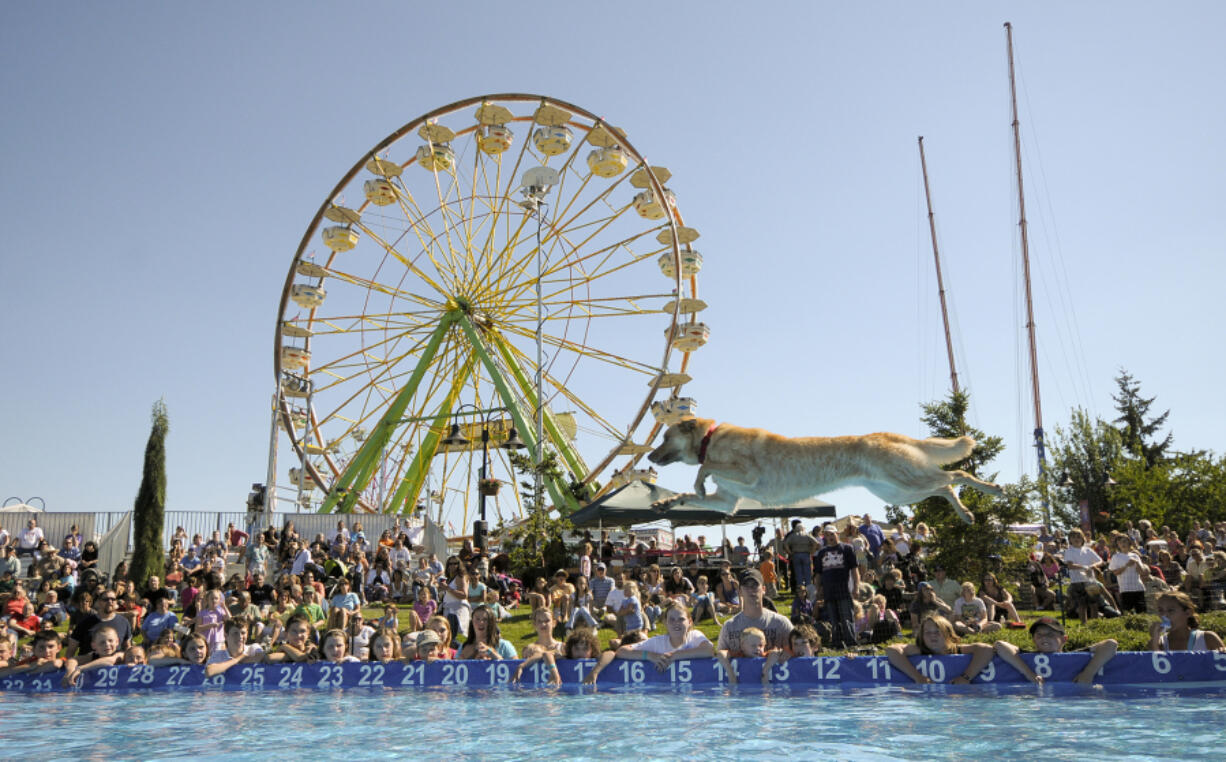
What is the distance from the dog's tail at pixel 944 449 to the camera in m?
6.81

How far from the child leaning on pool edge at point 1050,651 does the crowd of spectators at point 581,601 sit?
1 cm

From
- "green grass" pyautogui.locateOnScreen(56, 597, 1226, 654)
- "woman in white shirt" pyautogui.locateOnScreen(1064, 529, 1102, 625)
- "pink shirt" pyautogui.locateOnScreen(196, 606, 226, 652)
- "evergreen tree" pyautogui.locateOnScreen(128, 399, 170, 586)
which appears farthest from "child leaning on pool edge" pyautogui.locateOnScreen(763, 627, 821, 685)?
"evergreen tree" pyautogui.locateOnScreen(128, 399, 170, 586)

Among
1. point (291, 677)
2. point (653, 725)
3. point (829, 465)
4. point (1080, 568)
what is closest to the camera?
point (653, 725)

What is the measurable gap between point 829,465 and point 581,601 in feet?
23.7

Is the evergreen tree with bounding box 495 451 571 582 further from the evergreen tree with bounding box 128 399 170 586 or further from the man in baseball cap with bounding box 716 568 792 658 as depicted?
the man in baseball cap with bounding box 716 568 792 658

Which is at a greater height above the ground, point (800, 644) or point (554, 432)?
point (554, 432)

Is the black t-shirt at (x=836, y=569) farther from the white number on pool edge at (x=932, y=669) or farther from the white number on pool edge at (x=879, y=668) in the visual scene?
the white number on pool edge at (x=932, y=669)

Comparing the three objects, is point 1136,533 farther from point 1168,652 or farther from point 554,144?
point 554,144

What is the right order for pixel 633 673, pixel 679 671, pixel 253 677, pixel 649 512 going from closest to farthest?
pixel 679 671 → pixel 633 673 → pixel 253 677 → pixel 649 512

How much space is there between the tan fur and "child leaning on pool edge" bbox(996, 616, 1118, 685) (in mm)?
976

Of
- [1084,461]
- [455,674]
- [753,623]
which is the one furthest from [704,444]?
[1084,461]

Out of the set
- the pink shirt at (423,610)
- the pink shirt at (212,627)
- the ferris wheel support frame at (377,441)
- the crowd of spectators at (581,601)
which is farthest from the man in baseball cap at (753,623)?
the ferris wheel support frame at (377,441)

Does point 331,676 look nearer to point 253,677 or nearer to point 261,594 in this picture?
point 253,677

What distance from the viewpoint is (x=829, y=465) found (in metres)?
6.74
